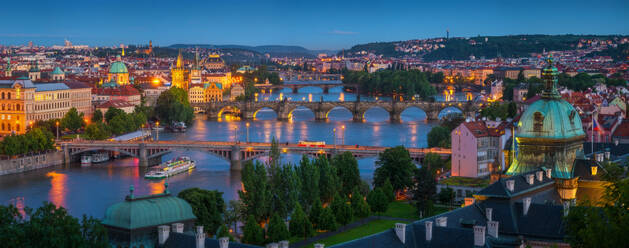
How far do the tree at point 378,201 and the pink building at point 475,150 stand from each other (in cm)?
639

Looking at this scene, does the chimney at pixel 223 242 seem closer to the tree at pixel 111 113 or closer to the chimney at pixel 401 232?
the chimney at pixel 401 232

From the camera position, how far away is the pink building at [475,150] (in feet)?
105

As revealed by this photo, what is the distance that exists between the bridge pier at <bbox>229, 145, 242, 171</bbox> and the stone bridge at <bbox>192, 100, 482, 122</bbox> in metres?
25.8

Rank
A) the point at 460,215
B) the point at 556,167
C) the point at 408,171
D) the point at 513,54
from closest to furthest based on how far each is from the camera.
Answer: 1. the point at 460,215
2. the point at 556,167
3. the point at 408,171
4. the point at 513,54

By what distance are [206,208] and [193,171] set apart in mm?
15379

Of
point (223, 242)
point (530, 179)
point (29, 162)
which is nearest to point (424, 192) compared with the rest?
point (530, 179)

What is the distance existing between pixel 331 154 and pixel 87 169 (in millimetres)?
10903

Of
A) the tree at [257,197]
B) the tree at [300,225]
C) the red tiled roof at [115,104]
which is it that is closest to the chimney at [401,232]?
the tree at [300,225]

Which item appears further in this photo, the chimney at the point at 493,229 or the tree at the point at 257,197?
the tree at the point at 257,197

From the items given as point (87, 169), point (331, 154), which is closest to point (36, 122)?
point (87, 169)

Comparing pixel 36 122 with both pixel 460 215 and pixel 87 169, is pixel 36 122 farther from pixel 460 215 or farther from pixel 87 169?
pixel 460 215

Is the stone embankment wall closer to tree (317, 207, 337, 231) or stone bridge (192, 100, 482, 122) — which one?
tree (317, 207, 337, 231)

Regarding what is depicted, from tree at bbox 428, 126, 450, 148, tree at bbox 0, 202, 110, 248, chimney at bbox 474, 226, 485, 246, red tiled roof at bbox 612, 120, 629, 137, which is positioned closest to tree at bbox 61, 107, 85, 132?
tree at bbox 428, 126, 450, 148

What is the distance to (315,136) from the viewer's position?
51.9 meters
